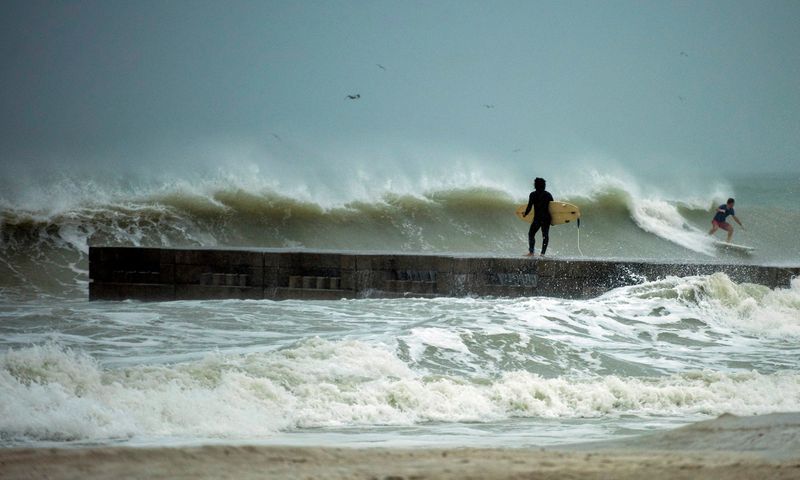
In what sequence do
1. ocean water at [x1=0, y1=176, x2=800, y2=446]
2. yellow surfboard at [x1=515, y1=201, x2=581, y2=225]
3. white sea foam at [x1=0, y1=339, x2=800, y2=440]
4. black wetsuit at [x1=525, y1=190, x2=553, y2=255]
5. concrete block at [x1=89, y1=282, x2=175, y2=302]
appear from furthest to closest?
yellow surfboard at [x1=515, y1=201, x2=581, y2=225], black wetsuit at [x1=525, y1=190, x2=553, y2=255], concrete block at [x1=89, y1=282, x2=175, y2=302], ocean water at [x1=0, y1=176, x2=800, y2=446], white sea foam at [x1=0, y1=339, x2=800, y2=440]

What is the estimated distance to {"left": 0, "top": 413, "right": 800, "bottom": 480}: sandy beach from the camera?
13.8 feet

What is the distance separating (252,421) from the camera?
21.1 feet

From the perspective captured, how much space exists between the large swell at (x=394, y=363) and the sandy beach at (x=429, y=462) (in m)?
1.19

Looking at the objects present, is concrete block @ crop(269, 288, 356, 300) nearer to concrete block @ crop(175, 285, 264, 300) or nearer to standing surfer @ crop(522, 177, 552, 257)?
concrete block @ crop(175, 285, 264, 300)

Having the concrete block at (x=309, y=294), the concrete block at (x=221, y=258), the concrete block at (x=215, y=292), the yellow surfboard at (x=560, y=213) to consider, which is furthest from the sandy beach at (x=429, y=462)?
the yellow surfboard at (x=560, y=213)

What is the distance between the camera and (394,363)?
859 centimetres

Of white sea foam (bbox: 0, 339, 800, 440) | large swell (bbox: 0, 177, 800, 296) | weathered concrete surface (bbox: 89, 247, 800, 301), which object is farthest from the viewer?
large swell (bbox: 0, 177, 800, 296)

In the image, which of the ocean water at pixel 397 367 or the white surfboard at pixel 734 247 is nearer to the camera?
the ocean water at pixel 397 367

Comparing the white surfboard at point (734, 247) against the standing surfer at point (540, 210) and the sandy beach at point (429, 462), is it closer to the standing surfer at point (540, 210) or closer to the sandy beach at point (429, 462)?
the standing surfer at point (540, 210)

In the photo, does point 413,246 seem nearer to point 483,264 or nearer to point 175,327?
point 483,264

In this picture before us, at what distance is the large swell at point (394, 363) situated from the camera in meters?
6.48

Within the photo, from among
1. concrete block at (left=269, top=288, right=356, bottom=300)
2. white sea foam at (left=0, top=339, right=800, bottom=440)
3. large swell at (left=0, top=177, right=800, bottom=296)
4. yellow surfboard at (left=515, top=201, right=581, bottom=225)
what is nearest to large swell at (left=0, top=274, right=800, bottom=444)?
white sea foam at (left=0, top=339, right=800, bottom=440)

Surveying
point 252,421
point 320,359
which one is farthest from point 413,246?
point 252,421

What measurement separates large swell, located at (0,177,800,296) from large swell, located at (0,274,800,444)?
10.6m
